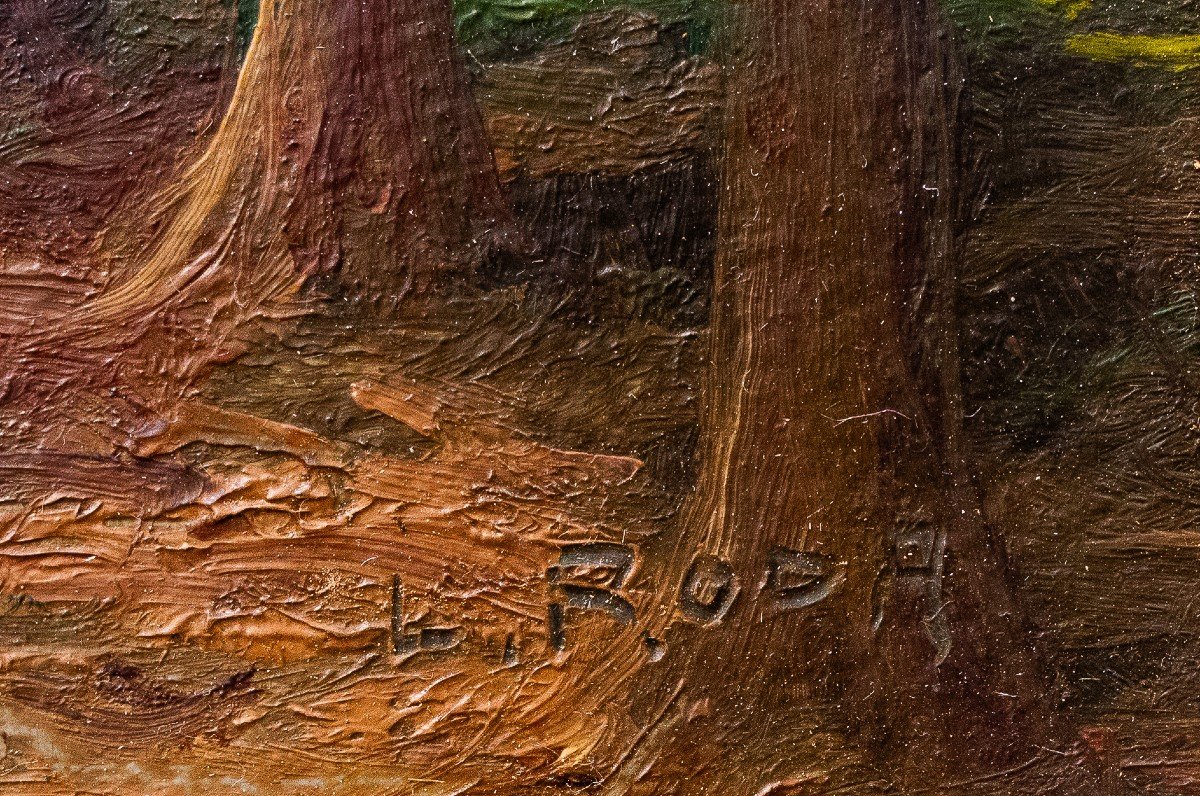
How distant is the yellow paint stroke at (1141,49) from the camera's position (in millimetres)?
2594

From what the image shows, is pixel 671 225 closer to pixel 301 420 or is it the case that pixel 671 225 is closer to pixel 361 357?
pixel 361 357

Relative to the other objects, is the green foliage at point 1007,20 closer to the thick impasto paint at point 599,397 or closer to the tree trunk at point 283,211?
the thick impasto paint at point 599,397

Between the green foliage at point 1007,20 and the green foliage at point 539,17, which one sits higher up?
the green foliage at point 539,17

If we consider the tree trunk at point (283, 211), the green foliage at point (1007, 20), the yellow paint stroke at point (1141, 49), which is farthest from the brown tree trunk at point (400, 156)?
the yellow paint stroke at point (1141, 49)

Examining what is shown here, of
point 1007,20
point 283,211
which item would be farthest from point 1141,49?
point 283,211

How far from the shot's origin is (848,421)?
2.63 meters

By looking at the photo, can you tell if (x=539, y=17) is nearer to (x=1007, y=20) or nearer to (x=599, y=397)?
(x=599, y=397)

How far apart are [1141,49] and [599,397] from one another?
224cm

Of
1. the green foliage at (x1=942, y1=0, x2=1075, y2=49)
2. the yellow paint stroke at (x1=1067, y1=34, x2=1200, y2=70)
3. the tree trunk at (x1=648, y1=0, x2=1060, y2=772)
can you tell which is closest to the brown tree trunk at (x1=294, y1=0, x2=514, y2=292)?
the tree trunk at (x1=648, y1=0, x2=1060, y2=772)

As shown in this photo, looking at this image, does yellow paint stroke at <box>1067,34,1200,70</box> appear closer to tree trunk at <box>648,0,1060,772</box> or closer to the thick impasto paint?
the thick impasto paint

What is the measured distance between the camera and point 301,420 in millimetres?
2611

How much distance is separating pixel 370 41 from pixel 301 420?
1328 millimetres

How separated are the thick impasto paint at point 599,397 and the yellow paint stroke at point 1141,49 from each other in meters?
0.01

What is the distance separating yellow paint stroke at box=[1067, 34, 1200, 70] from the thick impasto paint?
15mm
